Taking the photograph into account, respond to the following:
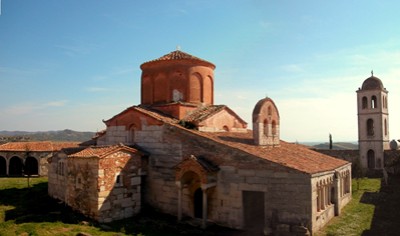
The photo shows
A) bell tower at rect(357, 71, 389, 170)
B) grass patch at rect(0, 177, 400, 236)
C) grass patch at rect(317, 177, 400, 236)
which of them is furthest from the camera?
bell tower at rect(357, 71, 389, 170)

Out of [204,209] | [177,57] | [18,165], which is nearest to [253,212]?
[204,209]

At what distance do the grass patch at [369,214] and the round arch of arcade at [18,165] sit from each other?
26.1 meters

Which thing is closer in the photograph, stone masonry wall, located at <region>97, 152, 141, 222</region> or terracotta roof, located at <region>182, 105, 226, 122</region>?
stone masonry wall, located at <region>97, 152, 141, 222</region>

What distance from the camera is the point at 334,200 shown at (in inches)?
624

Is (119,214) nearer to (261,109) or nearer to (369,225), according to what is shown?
(261,109)

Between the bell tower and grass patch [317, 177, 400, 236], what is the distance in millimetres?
8229

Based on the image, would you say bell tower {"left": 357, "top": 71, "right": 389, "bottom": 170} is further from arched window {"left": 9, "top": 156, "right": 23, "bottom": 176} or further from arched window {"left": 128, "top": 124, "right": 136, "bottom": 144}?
arched window {"left": 9, "top": 156, "right": 23, "bottom": 176}

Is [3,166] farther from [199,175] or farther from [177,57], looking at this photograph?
[199,175]

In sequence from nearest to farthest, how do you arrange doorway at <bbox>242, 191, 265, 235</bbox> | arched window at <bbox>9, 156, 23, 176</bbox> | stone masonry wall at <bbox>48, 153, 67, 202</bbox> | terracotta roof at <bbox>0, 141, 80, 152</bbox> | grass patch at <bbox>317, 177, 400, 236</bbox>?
grass patch at <bbox>317, 177, 400, 236</bbox>, doorway at <bbox>242, 191, 265, 235</bbox>, stone masonry wall at <bbox>48, 153, 67, 202</bbox>, terracotta roof at <bbox>0, 141, 80, 152</bbox>, arched window at <bbox>9, 156, 23, 176</bbox>

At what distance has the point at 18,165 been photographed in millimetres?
30719

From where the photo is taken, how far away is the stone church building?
497 inches

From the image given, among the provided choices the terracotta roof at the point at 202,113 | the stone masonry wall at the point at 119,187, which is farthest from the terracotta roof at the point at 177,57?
the stone masonry wall at the point at 119,187

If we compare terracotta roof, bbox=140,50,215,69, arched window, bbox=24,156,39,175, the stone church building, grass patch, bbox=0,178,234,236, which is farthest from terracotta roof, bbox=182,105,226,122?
arched window, bbox=24,156,39,175

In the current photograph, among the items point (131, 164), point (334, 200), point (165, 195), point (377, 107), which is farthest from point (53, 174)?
point (377, 107)
